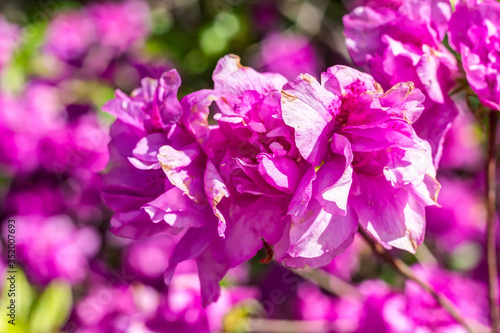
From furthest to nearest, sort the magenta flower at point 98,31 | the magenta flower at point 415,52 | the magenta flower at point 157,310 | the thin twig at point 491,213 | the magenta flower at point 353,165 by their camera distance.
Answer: the magenta flower at point 98,31 < the magenta flower at point 157,310 < the thin twig at point 491,213 < the magenta flower at point 415,52 < the magenta flower at point 353,165

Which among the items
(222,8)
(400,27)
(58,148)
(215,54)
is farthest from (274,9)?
(400,27)

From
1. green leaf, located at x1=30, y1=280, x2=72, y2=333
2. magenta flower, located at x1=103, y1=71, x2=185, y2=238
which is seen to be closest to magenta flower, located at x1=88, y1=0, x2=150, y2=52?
green leaf, located at x1=30, y1=280, x2=72, y2=333

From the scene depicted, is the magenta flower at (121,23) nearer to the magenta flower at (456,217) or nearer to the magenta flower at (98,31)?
the magenta flower at (98,31)

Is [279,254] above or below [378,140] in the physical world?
below

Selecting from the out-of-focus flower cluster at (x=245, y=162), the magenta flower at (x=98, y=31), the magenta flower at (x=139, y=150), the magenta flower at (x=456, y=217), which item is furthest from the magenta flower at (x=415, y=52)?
the magenta flower at (x=98, y=31)

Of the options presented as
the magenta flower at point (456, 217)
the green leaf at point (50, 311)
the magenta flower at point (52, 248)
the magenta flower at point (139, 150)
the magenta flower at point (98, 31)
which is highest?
the magenta flower at point (139, 150)

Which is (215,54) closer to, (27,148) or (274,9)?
(274,9)
